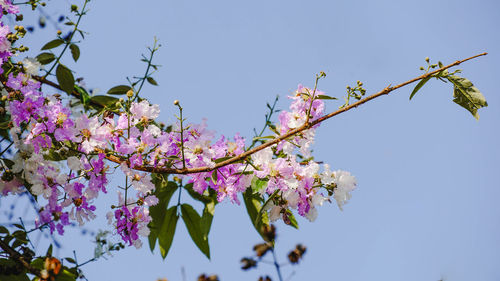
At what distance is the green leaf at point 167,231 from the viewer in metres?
2.14

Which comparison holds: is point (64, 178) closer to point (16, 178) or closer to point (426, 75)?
point (16, 178)

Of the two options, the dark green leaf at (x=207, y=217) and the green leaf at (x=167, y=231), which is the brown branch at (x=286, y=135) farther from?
the green leaf at (x=167, y=231)

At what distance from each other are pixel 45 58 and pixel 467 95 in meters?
1.68

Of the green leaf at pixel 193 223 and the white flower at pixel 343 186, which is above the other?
the green leaf at pixel 193 223

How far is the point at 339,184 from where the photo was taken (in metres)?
1.81

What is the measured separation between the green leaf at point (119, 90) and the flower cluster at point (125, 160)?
50 cm

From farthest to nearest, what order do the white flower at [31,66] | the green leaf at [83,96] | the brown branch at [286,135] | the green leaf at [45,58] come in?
1. the green leaf at [83,96]
2. the green leaf at [45,58]
3. the white flower at [31,66]
4. the brown branch at [286,135]

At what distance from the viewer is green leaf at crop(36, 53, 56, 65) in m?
2.13

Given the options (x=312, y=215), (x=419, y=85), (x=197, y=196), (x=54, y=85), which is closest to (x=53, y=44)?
(x=54, y=85)

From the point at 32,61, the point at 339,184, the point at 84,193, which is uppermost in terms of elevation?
the point at 32,61

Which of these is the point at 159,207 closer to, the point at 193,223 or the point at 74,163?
the point at 193,223

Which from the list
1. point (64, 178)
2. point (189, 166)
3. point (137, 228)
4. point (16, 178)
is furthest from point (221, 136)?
point (16, 178)

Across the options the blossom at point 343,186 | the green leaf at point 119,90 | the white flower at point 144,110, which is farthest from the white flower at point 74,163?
the blossom at point 343,186

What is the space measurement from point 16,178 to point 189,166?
0.61 m
